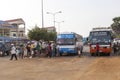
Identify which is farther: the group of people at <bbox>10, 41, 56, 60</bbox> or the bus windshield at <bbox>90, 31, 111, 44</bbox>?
the bus windshield at <bbox>90, 31, 111, 44</bbox>

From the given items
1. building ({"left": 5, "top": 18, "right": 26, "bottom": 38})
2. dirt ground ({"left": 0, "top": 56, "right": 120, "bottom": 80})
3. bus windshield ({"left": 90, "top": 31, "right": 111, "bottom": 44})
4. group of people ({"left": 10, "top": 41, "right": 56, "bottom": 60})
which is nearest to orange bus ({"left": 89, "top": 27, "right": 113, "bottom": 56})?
bus windshield ({"left": 90, "top": 31, "right": 111, "bottom": 44})

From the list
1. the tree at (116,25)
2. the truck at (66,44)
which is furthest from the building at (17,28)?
the truck at (66,44)

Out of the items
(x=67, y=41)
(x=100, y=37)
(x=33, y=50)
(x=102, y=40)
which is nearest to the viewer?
(x=33, y=50)

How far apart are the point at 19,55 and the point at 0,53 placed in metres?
4.00

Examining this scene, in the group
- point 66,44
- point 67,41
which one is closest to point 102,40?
point 67,41

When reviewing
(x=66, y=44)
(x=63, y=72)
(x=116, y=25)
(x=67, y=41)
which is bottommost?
(x=63, y=72)

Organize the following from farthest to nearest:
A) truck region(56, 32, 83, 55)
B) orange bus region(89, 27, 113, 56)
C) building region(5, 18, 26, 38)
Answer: building region(5, 18, 26, 38)
truck region(56, 32, 83, 55)
orange bus region(89, 27, 113, 56)

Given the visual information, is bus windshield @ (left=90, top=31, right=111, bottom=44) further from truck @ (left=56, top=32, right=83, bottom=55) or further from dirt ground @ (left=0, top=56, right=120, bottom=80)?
dirt ground @ (left=0, top=56, right=120, bottom=80)

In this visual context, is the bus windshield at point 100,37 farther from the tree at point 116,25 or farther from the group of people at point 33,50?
the tree at point 116,25

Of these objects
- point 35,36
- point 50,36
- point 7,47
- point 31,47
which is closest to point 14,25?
point 50,36

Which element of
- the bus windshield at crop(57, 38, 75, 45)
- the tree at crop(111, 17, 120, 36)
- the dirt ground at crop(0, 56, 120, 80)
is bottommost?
the dirt ground at crop(0, 56, 120, 80)

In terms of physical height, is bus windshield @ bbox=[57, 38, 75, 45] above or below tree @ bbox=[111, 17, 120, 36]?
below

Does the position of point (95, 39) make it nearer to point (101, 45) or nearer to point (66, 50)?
point (101, 45)

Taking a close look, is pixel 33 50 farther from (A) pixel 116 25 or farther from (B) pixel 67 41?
(A) pixel 116 25
